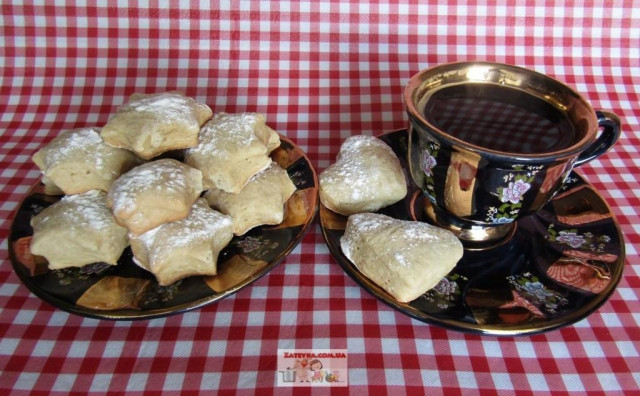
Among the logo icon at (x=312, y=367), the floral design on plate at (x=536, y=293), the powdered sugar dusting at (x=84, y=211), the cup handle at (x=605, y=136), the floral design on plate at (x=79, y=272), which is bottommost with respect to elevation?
the logo icon at (x=312, y=367)

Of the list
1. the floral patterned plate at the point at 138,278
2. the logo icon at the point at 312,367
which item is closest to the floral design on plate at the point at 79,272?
the floral patterned plate at the point at 138,278

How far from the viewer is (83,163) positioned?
0.86m

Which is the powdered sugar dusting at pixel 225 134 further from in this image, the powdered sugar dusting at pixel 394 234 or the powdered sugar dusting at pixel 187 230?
the powdered sugar dusting at pixel 394 234

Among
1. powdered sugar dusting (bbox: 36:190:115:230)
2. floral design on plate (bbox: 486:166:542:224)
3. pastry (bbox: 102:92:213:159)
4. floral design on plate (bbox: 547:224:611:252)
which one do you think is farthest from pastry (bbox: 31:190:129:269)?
floral design on plate (bbox: 547:224:611:252)

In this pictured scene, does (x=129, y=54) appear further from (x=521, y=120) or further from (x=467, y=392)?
(x=467, y=392)

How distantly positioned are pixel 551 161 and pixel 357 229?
1.05ft

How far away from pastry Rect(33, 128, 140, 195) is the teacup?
53cm

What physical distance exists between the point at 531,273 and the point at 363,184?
1.09 feet

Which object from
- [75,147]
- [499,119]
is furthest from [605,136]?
[75,147]

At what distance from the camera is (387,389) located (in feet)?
2.41

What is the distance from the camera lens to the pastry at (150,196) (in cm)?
77

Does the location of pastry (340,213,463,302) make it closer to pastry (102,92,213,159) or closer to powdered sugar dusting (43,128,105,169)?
pastry (102,92,213,159)

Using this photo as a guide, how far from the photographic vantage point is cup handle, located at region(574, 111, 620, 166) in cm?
83

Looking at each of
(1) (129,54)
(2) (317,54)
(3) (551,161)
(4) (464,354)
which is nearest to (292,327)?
(4) (464,354)
